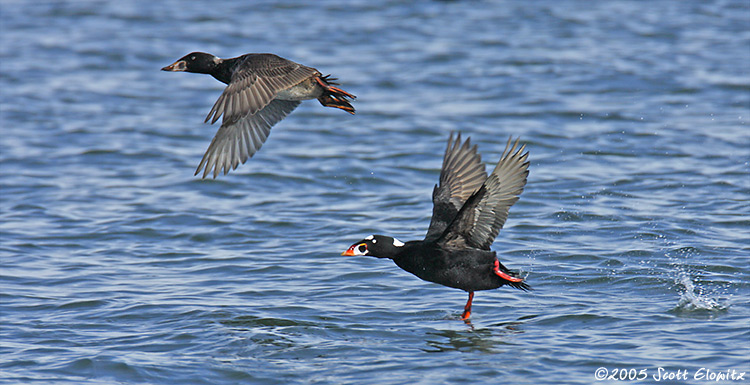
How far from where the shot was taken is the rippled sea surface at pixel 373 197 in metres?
6.36

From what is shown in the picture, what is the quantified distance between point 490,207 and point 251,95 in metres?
1.94

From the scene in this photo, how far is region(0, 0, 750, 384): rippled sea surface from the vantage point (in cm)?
636

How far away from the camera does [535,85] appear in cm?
1503

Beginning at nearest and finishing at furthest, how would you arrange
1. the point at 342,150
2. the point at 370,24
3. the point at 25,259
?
the point at 25,259
the point at 342,150
the point at 370,24

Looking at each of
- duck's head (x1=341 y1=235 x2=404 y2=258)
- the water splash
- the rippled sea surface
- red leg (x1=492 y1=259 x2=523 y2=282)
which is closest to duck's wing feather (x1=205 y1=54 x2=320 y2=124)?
duck's head (x1=341 y1=235 x2=404 y2=258)

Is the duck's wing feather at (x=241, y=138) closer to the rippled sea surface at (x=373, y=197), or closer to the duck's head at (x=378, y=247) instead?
the rippled sea surface at (x=373, y=197)

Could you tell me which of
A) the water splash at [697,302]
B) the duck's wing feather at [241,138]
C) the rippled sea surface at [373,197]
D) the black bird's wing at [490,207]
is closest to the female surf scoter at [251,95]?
the duck's wing feather at [241,138]

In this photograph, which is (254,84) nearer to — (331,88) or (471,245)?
(331,88)

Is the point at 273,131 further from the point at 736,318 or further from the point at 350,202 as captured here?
the point at 736,318

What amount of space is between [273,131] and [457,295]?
6355mm

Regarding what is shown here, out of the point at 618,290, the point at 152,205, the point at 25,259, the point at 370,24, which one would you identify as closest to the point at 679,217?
the point at 618,290

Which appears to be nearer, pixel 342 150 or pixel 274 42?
pixel 342 150

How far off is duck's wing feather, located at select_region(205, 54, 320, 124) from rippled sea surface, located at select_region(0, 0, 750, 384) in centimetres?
155

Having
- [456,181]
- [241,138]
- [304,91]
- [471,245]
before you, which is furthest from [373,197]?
[471,245]
